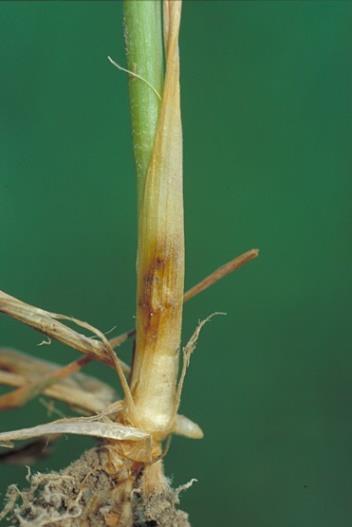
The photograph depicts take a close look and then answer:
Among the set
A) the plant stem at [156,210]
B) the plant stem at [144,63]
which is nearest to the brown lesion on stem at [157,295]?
the plant stem at [156,210]

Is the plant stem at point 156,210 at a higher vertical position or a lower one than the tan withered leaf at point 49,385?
higher

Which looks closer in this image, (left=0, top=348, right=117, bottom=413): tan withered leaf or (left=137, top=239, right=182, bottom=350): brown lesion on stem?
(left=137, top=239, right=182, bottom=350): brown lesion on stem

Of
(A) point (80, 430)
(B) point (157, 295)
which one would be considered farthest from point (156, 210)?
(A) point (80, 430)

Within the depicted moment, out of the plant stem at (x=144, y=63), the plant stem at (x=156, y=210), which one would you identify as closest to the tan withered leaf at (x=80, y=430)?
the plant stem at (x=156, y=210)

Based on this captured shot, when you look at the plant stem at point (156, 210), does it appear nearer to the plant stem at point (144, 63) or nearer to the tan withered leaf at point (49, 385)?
the plant stem at point (144, 63)

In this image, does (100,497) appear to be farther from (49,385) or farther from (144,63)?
(144,63)

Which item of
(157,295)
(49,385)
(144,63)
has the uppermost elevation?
(144,63)

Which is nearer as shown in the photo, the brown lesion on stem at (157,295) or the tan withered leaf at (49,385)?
the brown lesion on stem at (157,295)

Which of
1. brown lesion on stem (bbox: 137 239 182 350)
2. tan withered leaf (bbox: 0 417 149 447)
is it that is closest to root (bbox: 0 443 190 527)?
tan withered leaf (bbox: 0 417 149 447)

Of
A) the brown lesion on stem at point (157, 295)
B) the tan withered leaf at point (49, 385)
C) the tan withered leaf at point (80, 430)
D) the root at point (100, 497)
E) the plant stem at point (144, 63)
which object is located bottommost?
the root at point (100, 497)

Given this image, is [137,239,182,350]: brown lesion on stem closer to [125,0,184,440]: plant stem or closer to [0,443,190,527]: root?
[125,0,184,440]: plant stem
